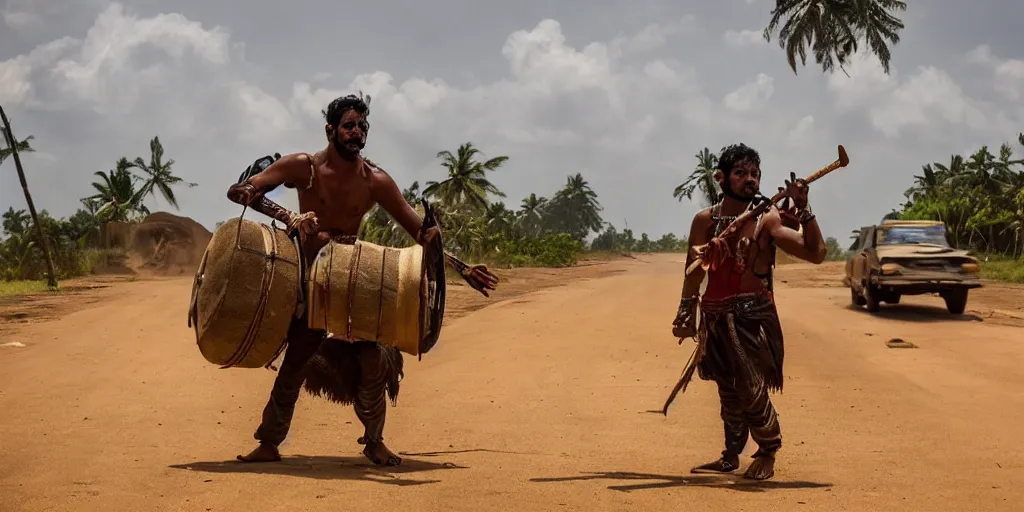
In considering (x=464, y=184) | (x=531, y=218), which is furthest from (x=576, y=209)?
(x=464, y=184)

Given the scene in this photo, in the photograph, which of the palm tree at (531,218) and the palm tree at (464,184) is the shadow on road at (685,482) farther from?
the palm tree at (531,218)

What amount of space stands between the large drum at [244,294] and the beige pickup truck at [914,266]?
14569 millimetres

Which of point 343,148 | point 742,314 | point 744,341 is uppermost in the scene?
point 343,148

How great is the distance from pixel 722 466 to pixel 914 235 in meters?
14.4

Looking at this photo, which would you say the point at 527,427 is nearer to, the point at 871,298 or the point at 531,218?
the point at 871,298

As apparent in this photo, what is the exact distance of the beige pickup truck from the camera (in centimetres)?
1772

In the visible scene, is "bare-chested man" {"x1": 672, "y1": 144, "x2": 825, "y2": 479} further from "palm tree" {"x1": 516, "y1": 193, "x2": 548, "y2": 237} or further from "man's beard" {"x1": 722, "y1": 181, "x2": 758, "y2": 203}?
"palm tree" {"x1": 516, "y1": 193, "x2": 548, "y2": 237}

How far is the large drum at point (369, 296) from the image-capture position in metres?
5.43

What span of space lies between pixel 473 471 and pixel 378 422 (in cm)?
72

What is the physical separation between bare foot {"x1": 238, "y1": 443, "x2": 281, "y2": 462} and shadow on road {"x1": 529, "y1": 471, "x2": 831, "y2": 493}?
1591mm

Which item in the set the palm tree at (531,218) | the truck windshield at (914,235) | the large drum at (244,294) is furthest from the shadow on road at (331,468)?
the palm tree at (531,218)

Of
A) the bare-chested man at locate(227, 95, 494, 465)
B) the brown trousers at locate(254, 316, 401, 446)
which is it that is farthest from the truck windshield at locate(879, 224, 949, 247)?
the brown trousers at locate(254, 316, 401, 446)

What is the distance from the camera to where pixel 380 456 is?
19.7 ft

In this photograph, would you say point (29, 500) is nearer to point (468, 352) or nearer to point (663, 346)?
point (468, 352)
